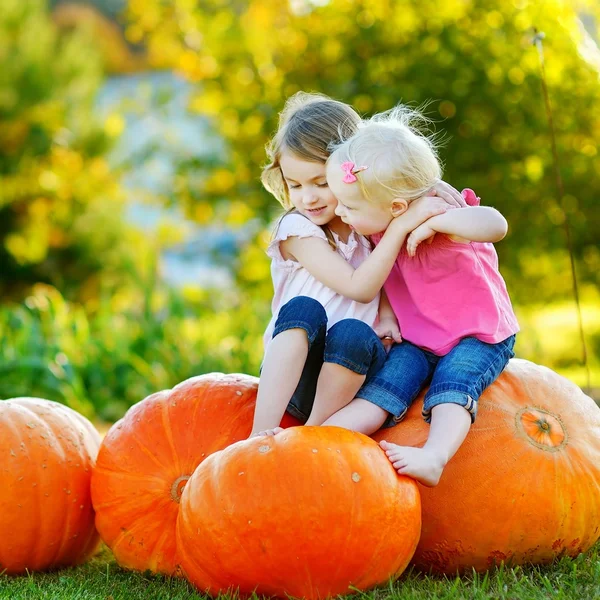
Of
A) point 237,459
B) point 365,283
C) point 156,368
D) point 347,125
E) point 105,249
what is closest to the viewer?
point 237,459

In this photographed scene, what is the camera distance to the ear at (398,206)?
9.18 ft

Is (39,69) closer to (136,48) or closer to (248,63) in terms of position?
(248,63)

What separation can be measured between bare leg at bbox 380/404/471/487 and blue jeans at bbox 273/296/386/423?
0.27 meters

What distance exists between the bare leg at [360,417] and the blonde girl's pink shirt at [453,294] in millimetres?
302

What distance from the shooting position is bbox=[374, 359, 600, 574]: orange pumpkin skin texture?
2643 mm

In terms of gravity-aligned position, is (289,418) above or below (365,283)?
below

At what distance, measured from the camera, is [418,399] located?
2.87 metres

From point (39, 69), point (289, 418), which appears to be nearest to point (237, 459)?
point (289, 418)

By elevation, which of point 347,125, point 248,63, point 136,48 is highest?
point 136,48

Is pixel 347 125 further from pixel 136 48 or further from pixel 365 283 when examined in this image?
pixel 136 48

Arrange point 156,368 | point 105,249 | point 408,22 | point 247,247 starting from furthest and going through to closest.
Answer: point 105,249 → point 247,247 → point 408,22 → point 156,368

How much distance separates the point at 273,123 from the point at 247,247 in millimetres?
1598

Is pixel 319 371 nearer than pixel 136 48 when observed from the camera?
Yes

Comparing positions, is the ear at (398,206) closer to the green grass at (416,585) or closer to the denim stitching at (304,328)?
the denim stitching at (304,328)
